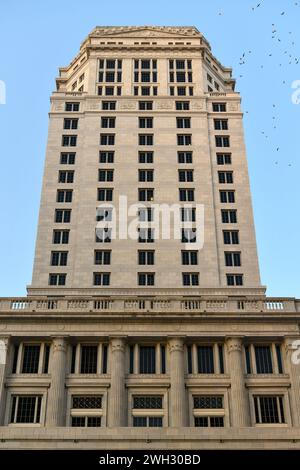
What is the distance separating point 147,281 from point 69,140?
22.5 metres

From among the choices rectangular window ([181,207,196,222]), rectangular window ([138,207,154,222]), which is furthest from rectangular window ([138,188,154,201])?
rectangular window ([181,207,196,222])

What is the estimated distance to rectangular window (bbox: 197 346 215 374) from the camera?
49469 millimetres

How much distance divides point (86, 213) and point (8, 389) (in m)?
26.1

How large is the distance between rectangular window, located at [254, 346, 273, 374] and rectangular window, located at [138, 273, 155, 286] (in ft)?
54.9

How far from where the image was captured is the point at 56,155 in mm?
75188

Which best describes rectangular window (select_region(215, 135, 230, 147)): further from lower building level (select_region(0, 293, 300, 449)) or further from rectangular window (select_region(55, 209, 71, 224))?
lower building level (select_region(0, 293, 300, 449))

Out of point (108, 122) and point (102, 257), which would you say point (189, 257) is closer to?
point (102, 257)

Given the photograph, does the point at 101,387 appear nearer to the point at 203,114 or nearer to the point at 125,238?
the point at 125,238

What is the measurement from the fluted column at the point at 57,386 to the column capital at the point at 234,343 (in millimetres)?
12723

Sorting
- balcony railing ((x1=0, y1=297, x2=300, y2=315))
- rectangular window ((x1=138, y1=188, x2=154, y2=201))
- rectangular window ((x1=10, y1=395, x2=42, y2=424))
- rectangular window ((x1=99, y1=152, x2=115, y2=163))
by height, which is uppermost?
rectangular window ((x1=99, y1=152, x2=115, y2=163))

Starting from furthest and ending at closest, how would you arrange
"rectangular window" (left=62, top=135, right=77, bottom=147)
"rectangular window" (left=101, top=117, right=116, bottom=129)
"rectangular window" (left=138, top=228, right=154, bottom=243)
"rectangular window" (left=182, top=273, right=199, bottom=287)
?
"rectangular window" (left=101, top=117, right=116, bottom=129)
"rectangular window" (left=62, top=135, right=77, bottom=147)
"rectangular window" (left=138, top=228, right=154, bottom=243)
"rectangular window" (left=182, top=273, right=199, bottom=287)

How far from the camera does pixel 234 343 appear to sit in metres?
49.6

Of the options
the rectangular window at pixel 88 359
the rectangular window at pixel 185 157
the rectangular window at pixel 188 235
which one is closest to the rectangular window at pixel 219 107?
the rectangular window at pixel 185 157

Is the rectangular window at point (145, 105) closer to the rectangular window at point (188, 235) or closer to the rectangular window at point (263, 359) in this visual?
the rectangular window at point (188, 235)
